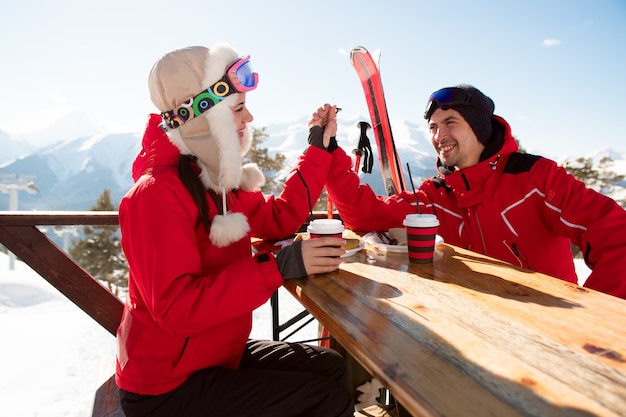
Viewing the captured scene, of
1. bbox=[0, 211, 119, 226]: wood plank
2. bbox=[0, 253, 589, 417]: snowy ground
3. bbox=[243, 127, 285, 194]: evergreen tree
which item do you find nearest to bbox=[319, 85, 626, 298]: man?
bbox=[0, 211, 119, 226]: wood plank

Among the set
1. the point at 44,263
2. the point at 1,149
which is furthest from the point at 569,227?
the point at 1,149

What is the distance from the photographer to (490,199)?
202 cm

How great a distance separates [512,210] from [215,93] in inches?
65.4

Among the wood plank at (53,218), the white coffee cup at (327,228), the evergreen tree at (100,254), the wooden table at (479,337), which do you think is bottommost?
the evergreen tree at (100,254)

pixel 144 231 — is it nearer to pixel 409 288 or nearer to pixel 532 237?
pixel 409 288

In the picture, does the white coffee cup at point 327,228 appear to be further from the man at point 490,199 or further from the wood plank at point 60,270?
the wood plank at point 60,270

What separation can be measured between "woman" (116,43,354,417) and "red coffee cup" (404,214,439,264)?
0.31 m

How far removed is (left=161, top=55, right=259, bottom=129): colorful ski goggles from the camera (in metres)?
1.32

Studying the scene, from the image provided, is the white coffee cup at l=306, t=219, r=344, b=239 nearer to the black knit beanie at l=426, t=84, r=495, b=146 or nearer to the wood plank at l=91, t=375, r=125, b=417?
the wood plank at l=91, t=375, r=125, b=417

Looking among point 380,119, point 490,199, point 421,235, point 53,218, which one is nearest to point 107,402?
point 53,218

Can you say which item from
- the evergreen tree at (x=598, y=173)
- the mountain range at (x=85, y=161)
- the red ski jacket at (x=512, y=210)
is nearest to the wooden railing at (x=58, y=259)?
the red ski jacket at (x=512, y=210)

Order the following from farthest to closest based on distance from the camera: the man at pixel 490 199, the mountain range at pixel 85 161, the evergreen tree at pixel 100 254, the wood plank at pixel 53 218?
the mountain range at pixel 85 161 < the evergreen tree at pixel 100 254 < the wood plank at pixel 53 218 < the man at pixel 490 199

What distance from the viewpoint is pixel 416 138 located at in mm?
134125

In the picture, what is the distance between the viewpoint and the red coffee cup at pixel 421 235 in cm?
129
